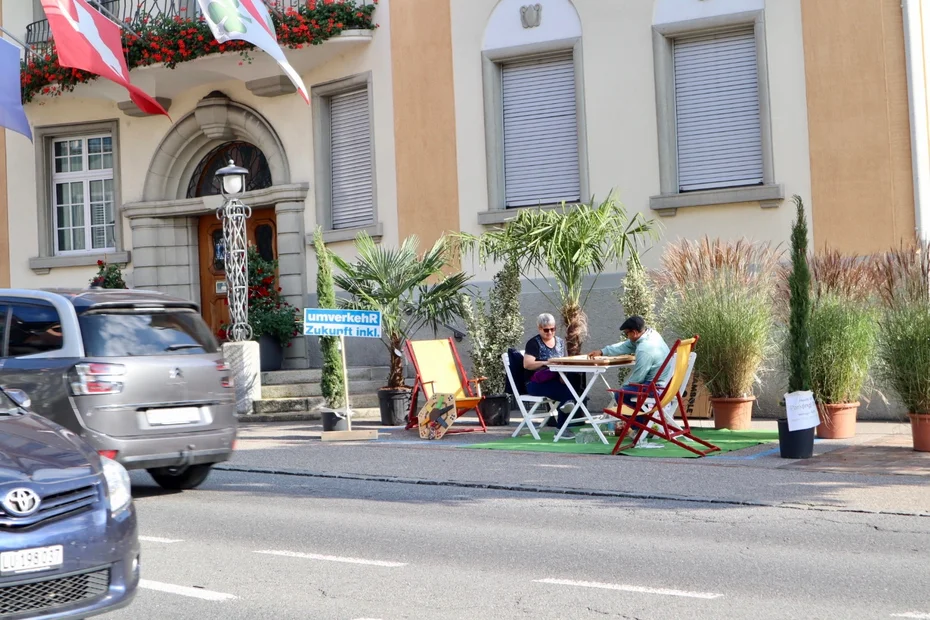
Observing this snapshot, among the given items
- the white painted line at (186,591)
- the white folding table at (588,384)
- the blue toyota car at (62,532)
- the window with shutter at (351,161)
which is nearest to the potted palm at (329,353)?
the window with shutter at (351,161)

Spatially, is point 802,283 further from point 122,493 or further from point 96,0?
point 96,0

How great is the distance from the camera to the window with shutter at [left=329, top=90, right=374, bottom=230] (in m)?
19.1

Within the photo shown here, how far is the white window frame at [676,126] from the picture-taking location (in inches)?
623

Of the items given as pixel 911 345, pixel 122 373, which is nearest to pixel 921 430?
pixel 911 345

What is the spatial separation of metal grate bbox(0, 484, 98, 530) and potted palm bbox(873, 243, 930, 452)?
8.30m

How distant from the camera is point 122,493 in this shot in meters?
5.68

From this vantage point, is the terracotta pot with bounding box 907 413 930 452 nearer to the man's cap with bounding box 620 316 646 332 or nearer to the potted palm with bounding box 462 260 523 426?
the man's cap with bounding box 620 316 646 332

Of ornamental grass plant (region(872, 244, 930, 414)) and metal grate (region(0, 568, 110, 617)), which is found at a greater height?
ornamental grass plant (region(872, 244, 930, 414))

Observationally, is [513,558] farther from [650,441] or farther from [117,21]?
[117,21]

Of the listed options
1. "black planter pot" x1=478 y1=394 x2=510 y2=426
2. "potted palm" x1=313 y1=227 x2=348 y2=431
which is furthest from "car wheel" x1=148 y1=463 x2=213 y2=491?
"black planter pot" x1=478 y1=394 x2=510 y2=426

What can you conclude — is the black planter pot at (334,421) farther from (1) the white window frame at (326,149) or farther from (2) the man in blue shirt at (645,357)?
(1) the white window frame at (326,149)

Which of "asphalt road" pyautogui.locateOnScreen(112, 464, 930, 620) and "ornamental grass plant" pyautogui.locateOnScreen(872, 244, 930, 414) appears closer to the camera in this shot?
"asphalt road" pyautogui.locateOnScreen(112, 464, 930, 620)

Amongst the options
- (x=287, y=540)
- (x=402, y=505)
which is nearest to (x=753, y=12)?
(x=402, y=505)

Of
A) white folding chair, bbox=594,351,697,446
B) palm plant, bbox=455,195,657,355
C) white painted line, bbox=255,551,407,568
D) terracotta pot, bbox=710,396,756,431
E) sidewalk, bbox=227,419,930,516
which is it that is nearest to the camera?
white painted line, bbox=255,551,407,568
